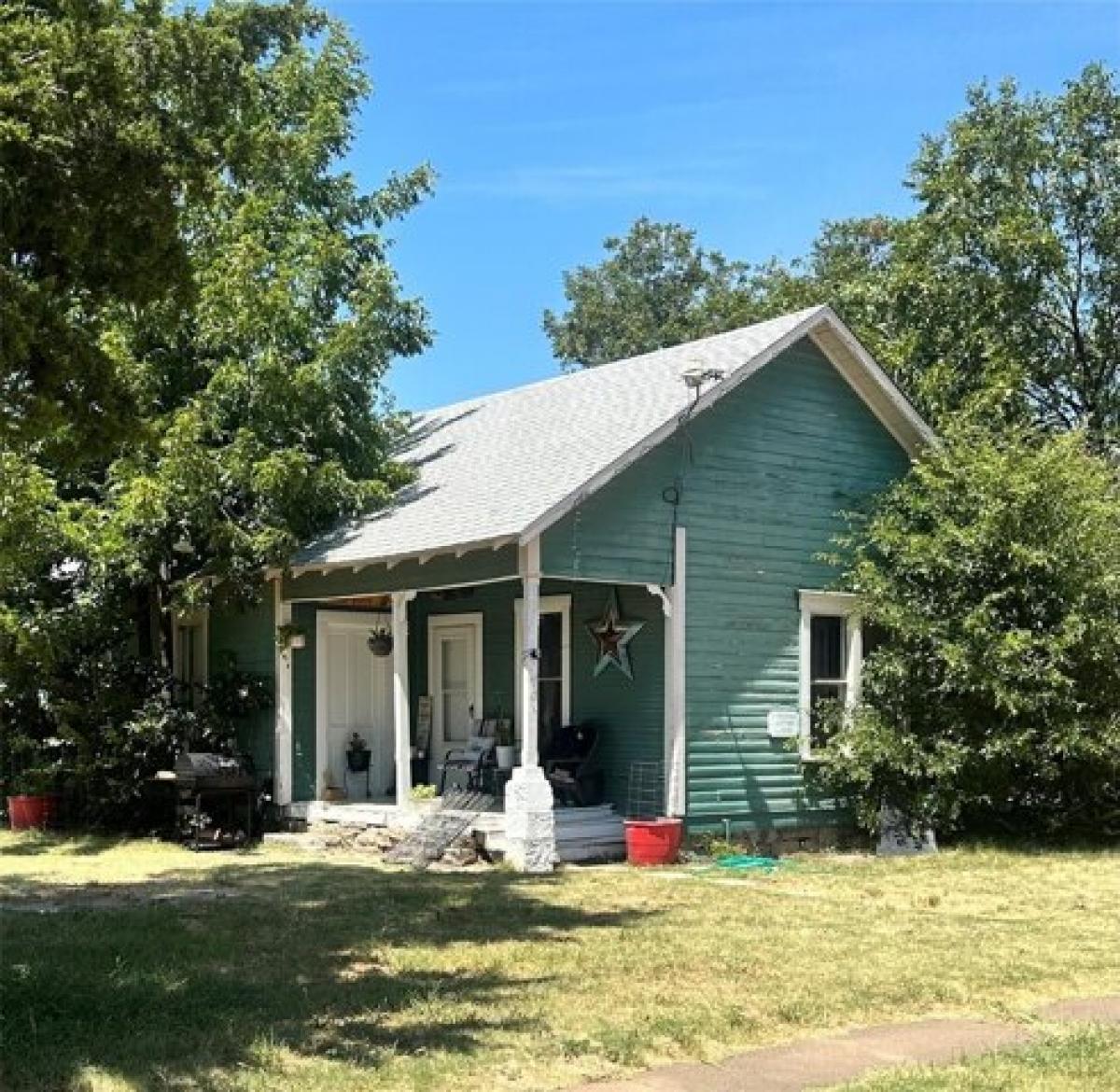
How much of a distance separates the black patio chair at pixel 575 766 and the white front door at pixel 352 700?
9.50 ft

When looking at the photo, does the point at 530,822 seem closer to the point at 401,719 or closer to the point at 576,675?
the point at 401,719

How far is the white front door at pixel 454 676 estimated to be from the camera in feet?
55.7

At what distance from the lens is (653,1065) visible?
6.08 m

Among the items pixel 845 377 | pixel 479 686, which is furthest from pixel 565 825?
pixel 845 377

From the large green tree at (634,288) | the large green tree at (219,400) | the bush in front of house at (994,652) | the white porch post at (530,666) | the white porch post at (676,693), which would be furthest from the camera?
the large green tree at (634,288)

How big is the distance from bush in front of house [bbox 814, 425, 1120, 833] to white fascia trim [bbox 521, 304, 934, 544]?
37.5 inches

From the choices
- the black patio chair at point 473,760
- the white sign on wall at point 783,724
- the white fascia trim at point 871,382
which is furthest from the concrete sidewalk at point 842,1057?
the white fascia trim at point 871,382

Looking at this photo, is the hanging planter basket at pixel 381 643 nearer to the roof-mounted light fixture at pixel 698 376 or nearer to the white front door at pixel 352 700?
the white front door at pixel 352 700

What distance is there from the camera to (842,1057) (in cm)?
626

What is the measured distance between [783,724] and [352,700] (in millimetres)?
5359

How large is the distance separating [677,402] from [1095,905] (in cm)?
645

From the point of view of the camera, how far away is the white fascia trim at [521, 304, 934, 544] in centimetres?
1344

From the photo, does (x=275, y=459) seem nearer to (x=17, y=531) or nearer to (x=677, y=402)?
(x=17, y=531)

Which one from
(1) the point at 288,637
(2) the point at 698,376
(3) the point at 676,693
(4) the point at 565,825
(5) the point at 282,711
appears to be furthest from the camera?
(5) the point at 282,711
